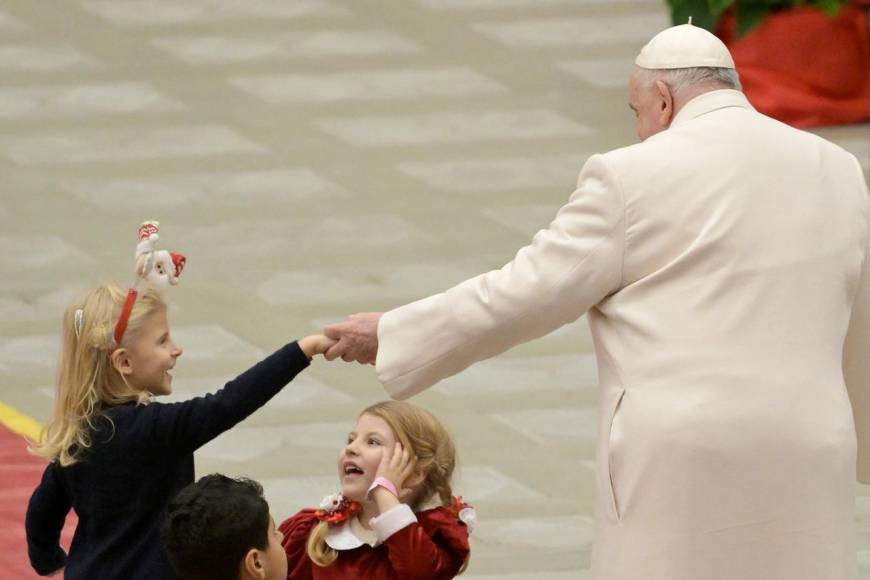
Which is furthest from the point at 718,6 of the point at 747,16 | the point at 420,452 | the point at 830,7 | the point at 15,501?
the point at 420,452

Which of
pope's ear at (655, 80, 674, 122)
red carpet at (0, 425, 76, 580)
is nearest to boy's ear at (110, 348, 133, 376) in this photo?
pope's ear at (655, 80, 674, 122)

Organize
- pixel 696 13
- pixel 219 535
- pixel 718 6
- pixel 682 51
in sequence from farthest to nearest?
pixel 696 13, pixel 718 6, pixel 682 51, pixel 219 535

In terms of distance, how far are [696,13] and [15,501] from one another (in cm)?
490

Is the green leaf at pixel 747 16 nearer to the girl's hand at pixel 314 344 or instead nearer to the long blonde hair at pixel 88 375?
the girl's hand at pixel 314 344

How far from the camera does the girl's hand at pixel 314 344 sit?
14.6ft

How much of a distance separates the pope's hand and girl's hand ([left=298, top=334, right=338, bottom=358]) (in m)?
0.03

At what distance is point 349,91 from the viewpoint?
10859 mm

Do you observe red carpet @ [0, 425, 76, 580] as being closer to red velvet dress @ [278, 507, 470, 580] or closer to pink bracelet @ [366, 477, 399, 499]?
red velvet dress @ [278, 507, 470, 580]

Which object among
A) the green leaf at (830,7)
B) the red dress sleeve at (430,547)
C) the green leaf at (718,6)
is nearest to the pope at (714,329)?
the red dress sleeve at (430,547)

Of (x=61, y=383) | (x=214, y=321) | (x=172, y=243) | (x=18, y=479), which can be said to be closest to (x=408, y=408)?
(x=61, y=383)

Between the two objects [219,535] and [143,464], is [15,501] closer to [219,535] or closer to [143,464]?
[143,464]

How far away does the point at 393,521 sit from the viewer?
169 inches

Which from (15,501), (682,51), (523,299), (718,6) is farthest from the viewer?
(718,6)

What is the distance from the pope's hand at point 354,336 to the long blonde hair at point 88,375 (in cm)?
43
